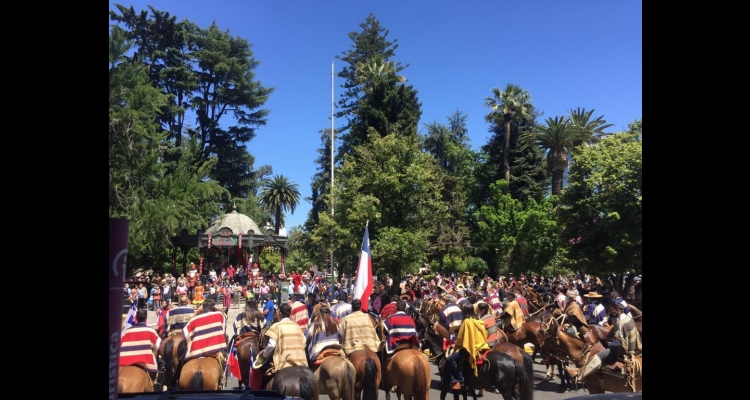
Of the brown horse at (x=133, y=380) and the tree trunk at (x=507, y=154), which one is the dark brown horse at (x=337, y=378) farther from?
the tree trunk at (x=507, y=154)

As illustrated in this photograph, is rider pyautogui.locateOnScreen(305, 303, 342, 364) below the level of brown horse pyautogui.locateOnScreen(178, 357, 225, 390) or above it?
above

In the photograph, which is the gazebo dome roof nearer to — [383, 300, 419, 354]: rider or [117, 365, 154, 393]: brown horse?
[383, 300, 419, 354]: rider

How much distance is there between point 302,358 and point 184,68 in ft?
171

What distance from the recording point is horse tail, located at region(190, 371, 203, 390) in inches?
321

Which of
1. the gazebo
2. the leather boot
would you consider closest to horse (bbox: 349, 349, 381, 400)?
the leather boot

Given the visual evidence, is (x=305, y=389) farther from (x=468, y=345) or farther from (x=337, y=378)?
(x=468, y=345)

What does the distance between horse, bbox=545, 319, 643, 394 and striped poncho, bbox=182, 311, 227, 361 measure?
6.84m

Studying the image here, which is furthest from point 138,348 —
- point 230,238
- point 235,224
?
point 235,224

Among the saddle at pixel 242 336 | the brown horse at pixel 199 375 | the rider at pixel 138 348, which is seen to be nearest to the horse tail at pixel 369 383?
the brown horse at pixel 199 375

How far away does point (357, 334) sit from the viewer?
9898mm

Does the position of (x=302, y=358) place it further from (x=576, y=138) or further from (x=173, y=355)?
(x=576, y=138)

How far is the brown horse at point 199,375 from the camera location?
8.20 meters

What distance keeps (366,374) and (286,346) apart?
162cm
